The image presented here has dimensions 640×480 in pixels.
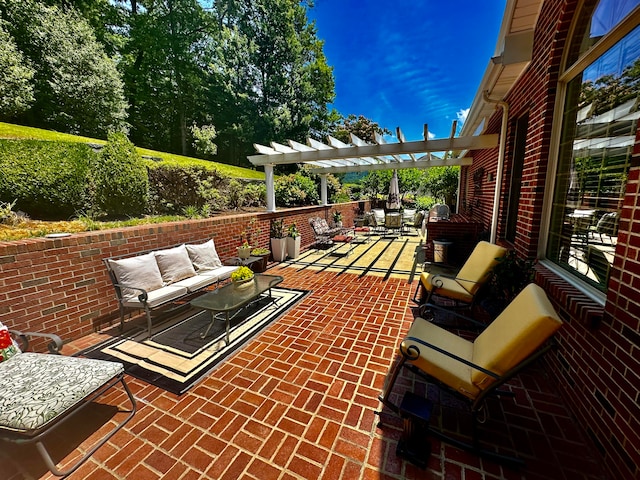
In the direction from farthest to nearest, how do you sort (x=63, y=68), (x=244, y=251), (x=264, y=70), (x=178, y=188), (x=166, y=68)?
(x=264, y=70) < (x=166, y=68) < (x=63, y=68) < (x=178, y=188) < (x=244, y=251)

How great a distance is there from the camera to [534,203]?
2908mm

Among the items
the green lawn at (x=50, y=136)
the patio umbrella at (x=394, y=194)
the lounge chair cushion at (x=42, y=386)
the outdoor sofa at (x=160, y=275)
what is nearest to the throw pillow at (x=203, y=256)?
the outdoor sofa at (x=160, y=275)

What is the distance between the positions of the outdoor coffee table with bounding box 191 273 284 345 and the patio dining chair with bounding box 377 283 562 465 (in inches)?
78.5

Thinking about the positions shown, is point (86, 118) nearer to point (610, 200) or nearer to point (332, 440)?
point (332, 440)

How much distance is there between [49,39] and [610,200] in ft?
62.3

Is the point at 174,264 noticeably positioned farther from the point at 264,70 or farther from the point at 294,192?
the point at 264,70

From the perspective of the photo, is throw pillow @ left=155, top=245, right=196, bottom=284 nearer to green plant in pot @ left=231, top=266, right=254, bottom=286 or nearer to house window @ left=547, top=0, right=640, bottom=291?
green plant in pot @ left=231, top=266, right=254, bottom=286

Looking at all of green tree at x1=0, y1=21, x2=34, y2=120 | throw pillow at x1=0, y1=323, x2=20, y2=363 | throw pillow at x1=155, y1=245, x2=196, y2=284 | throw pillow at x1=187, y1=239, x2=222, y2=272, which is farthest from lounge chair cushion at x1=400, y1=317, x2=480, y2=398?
green tree at x1=0, y1=21, x2=34, y2=120

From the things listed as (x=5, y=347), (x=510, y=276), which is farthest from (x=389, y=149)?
(x=5, y=347)

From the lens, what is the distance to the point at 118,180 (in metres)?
5.22

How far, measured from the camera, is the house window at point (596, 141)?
6.04ft

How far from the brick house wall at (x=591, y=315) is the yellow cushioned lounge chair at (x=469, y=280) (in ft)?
1.14

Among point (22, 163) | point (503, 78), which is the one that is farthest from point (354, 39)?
point (22, 163)

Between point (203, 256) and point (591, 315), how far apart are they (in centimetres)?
470
